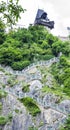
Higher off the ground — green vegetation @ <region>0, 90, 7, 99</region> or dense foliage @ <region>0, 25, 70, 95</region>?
dense foliage @ <region>0, 25, 70, 95</region>

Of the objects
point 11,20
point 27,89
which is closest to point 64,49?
point 27,89

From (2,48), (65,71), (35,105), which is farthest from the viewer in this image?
(2,48)

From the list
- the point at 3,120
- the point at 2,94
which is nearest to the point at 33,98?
the point at 2,94

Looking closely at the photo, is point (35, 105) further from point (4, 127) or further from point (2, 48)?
point (2, 48)

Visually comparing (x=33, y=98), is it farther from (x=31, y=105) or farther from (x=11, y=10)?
(x=11, y=10)

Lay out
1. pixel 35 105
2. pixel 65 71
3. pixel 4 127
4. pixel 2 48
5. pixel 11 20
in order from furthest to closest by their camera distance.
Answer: pixel 2 48, pixel 65 71, pixel 35 105, pixel 4 127, pixel 11 20

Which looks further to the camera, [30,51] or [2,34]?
[2,34]

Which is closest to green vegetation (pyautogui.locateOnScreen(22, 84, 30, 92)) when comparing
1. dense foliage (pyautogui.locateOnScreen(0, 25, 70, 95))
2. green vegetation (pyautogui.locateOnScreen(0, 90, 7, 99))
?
green vegetation (pyautogui.locateOnScreen(0, 90, 7, 99))

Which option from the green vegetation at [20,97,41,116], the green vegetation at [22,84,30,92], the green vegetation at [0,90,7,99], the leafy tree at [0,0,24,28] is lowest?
the green vegetation at [20,97,41,116]

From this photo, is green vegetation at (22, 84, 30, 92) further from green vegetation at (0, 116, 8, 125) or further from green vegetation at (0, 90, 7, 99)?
green vegetation at (0, 116, 8, 125)
